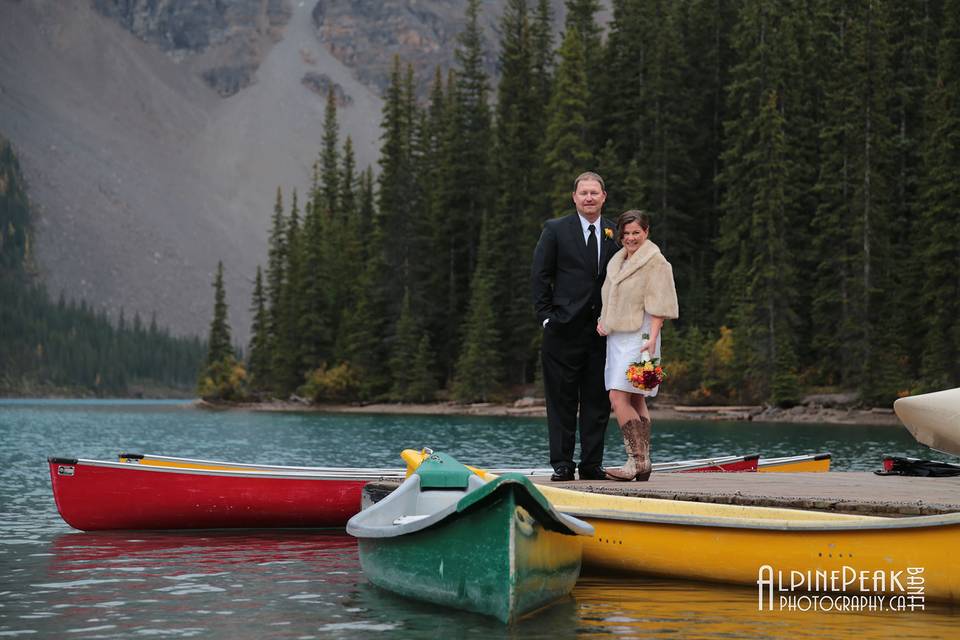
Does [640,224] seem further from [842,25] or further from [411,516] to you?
[842,25]

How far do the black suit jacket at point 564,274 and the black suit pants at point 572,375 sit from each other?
0.14 m

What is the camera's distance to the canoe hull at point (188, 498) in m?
12.9

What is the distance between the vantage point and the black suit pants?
997 cm

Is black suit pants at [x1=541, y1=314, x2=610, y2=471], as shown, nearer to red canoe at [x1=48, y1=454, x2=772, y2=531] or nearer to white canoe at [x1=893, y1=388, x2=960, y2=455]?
white canoe at [x1=893, y1=388, x2=960, y2=455]

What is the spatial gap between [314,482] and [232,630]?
5412 millimetres

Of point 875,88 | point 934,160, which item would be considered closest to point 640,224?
point 934,160

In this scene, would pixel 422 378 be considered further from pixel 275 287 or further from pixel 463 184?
pixel 275 287

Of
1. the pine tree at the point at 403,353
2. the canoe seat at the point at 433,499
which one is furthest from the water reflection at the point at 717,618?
the pine tree at the point at 403,353

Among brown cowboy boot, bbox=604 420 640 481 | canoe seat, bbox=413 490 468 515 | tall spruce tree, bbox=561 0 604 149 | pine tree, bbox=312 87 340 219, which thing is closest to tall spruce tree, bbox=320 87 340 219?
pine tree, bbox=312 87 340 219

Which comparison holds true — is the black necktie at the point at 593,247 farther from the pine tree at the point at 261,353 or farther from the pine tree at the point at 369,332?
the pine tree at the point at 261,353

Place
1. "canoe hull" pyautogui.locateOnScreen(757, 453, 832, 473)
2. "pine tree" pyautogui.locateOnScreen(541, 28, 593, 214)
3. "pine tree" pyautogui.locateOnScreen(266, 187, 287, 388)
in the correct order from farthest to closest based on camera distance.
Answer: "pine tree" pyautogui.locateOnScreen(266, 187, 287, 388), "pine tree" pyautogui.locateOnScreen(541, 28, 593, 214), "canoe hull" pyautogui.locateOnScreen(757, 453, 832, 473)

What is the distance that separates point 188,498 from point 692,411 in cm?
4512

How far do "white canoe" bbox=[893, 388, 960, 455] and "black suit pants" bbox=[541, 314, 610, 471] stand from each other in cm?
250

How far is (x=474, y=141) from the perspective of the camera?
79312mm
